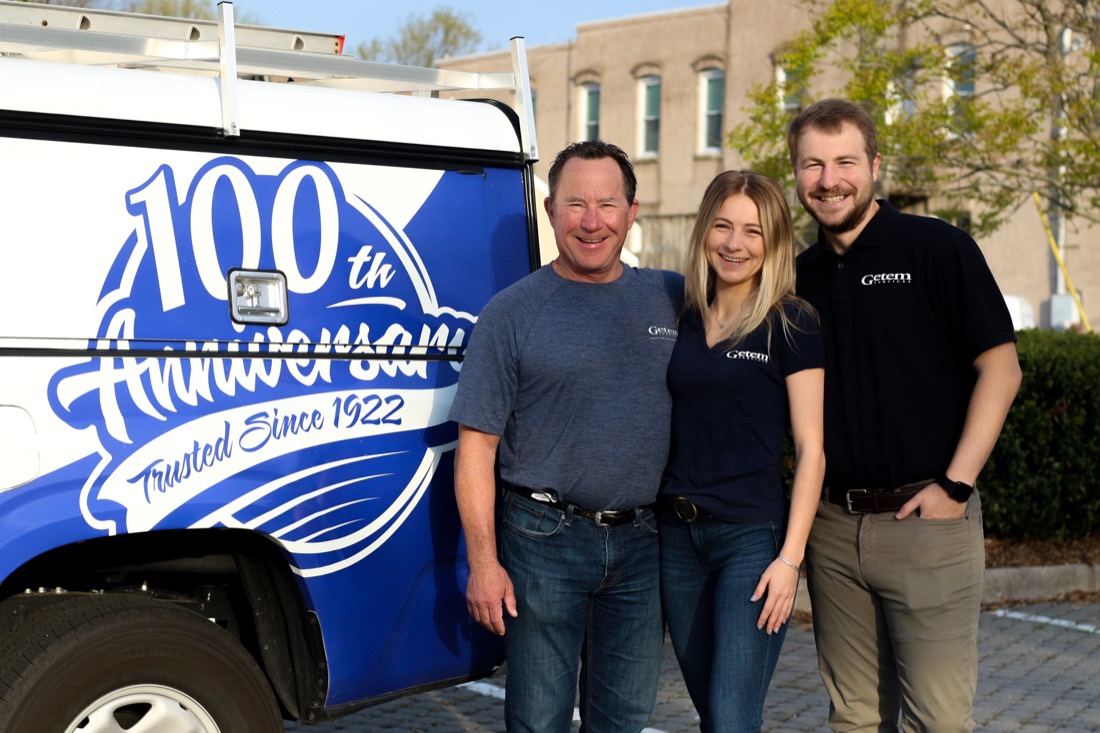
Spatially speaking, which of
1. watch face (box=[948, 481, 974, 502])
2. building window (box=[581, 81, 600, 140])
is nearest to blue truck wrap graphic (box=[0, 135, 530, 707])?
watch face (box=[948, 481, 974, 502])

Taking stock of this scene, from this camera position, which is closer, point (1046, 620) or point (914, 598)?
point (914, 598)

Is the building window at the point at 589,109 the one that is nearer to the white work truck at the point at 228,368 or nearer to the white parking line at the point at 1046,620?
the white parking line at the point at 1046,620

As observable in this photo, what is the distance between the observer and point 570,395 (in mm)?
3707

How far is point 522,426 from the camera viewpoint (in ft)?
12.3

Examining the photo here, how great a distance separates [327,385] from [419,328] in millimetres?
360

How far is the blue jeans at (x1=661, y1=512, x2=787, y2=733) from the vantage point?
360 centimetres

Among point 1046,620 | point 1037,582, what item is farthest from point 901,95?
point 1046,620

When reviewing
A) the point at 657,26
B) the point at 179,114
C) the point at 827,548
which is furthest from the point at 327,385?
the point at 657,26

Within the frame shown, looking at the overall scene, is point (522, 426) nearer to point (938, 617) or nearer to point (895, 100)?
point (938, 617)

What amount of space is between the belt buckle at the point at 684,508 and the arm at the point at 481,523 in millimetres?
500

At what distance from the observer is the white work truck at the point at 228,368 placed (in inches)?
128

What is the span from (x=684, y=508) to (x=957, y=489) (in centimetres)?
73

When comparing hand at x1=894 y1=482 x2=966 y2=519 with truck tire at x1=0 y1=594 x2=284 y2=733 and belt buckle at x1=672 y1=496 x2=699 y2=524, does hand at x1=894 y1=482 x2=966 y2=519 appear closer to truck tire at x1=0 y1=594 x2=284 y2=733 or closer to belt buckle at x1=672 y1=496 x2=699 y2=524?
belt buckle at x1=672 y1=496 x2=699 y2=524

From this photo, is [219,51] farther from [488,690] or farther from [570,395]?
[488,690]
